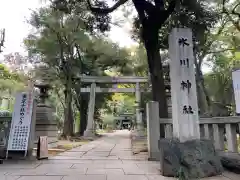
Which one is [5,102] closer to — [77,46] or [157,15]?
[77,46]

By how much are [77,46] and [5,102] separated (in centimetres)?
613

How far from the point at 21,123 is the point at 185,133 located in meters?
3.89

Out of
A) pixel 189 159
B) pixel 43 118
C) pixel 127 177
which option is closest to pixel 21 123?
pixel 43 118

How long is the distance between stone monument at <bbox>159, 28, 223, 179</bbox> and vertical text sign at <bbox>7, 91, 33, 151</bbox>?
3319 mm

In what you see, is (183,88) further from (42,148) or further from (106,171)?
(42,148)

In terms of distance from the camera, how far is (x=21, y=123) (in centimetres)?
538

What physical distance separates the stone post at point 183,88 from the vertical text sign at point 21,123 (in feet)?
11.6

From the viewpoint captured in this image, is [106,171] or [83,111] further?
[83,111]

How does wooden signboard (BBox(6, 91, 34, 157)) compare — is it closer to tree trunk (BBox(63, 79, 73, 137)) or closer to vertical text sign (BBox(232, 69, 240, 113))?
vertical text sign (BBox(232, 69, 240, 113))

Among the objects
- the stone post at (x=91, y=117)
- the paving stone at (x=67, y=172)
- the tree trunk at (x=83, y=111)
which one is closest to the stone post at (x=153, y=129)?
the paving stone at (x=67, y=172)

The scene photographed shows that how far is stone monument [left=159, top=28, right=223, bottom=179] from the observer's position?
12.2 feet

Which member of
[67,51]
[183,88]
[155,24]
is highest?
[67,51]

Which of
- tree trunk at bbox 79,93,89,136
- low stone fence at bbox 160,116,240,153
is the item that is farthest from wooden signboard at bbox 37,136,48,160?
tree trunk at bbox 79,93,89,136

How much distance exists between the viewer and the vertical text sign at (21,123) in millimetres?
5234
